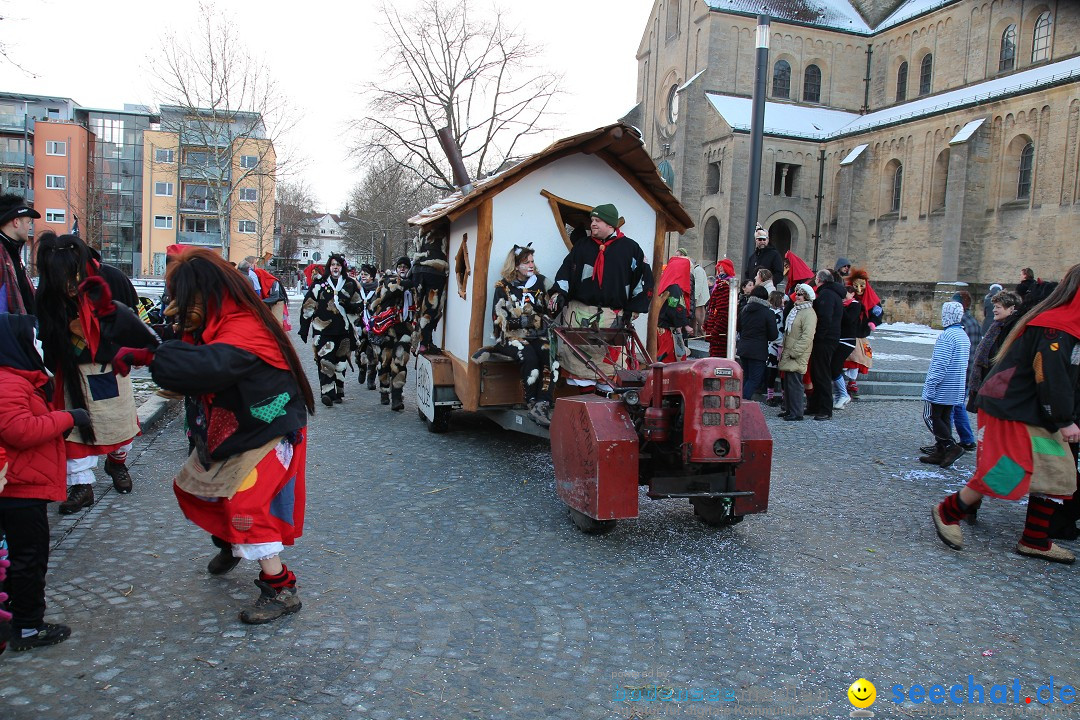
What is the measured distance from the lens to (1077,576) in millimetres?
4734

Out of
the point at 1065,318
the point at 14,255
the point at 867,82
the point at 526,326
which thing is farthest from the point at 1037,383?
the point at 867,82

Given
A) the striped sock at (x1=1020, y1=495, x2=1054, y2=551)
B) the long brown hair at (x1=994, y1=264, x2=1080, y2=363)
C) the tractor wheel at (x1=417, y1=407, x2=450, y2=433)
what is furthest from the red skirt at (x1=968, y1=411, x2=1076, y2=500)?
the tractor wheel at (x1=417, y1=407, x2=450, y2=433)

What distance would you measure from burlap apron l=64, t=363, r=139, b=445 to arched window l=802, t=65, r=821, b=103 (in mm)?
46246

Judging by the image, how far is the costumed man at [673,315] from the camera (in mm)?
9258

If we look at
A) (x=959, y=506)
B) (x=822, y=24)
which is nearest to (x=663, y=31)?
(x=822, y=24)

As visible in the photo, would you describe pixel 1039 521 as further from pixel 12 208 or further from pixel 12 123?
pixel 12 123

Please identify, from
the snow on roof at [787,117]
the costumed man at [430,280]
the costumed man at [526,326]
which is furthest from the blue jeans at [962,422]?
the snow on roof at [787,117]

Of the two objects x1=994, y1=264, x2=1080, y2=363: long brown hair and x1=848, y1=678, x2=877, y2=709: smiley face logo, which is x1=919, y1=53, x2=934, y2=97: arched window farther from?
x1=848, y1=678, x2=877, y2=709: smiley face logo

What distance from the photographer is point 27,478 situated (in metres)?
3.33

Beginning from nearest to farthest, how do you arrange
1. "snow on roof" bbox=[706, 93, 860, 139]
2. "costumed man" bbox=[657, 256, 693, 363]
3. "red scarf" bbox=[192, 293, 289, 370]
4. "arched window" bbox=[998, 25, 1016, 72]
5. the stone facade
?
"red scarf" bbox=[192, 293, 289, 370]
"costumed man" bbox=[657, 256, 693, 363]
the stone facade
"arched window" bbox=[998, 25, 1016, 72]
"snow on roof" bbox=[706, 93, 860, 139]

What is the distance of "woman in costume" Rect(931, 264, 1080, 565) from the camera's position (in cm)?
458

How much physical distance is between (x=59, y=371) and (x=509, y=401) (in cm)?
388

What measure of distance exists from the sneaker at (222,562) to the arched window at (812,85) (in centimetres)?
4691

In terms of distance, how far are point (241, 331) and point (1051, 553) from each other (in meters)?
5.06
